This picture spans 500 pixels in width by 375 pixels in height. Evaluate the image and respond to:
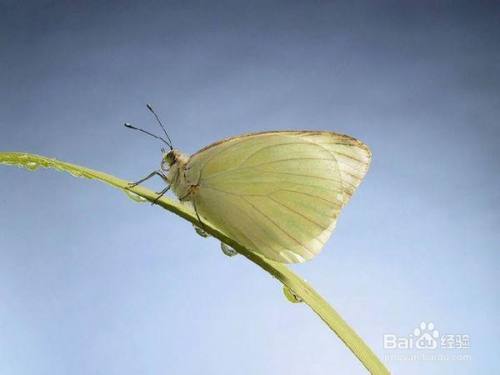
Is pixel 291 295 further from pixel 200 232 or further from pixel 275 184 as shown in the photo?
pixel 275 184

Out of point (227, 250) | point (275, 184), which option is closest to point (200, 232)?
point (227, 250)

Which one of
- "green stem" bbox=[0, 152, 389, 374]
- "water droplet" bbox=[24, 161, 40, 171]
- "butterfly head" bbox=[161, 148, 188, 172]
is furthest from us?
"butterfly head" bbox=[161, 148, 188, 172]

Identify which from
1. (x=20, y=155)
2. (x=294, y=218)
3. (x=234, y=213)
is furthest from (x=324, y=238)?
(x=20, y=155)

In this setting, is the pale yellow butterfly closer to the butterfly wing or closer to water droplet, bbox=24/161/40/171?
the butterfly wing

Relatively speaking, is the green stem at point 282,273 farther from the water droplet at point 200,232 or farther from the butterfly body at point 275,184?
the butterfly body at point 275,184

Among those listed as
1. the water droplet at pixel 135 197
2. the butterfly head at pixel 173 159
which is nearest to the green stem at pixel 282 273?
the water droplet at pixel 135 197

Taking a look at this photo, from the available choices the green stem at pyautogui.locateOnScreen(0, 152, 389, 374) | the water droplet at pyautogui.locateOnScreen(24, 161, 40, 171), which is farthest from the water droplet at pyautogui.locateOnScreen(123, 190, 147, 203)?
the water droplet at pyautogui.locateOnScreen(24, 161, 40, 171)
